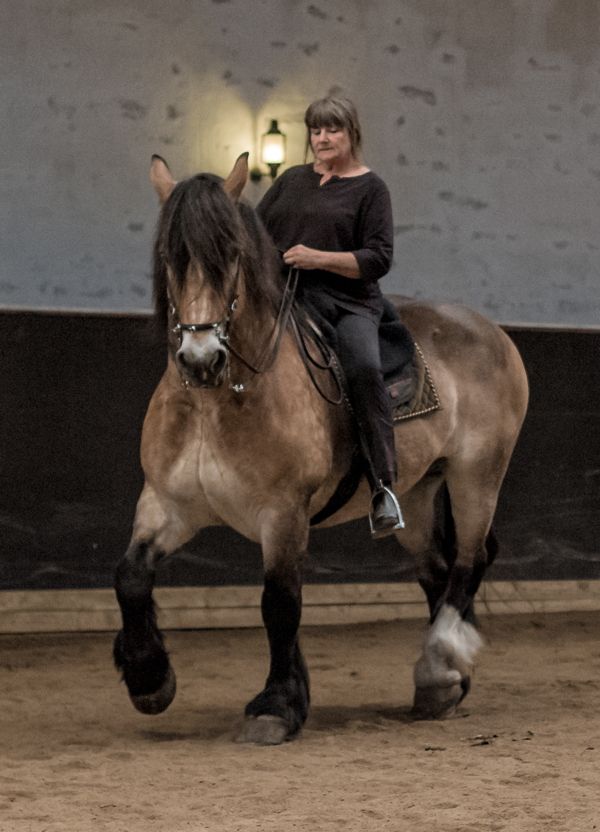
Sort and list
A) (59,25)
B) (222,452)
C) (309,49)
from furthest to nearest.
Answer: (309,49) < (59,25) < (222,452)

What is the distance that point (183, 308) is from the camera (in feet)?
15.5

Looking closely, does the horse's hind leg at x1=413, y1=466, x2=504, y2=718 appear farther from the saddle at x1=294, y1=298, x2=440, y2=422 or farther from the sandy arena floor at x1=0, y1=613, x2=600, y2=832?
the saddle at x1=294, y1=298, x2=440, y2=422

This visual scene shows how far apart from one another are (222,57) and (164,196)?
14.7 feet

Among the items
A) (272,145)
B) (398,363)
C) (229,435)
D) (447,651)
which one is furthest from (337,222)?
(272,145)

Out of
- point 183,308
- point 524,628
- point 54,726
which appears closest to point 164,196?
point 183,308

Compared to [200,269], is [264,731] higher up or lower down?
lower down

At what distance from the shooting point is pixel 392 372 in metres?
5.81

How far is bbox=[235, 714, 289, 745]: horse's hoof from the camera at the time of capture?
5.04 m

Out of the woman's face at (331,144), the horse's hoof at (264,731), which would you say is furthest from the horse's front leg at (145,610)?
the woman's face at (331,144)

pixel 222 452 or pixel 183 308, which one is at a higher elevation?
pixel 183 308

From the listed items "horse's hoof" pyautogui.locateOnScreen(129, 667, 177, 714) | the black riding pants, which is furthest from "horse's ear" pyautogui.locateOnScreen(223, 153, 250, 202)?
"horse's hoof" pyautogui.locateOnScreen(129, 667, 177, 714)

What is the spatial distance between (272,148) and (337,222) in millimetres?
4003

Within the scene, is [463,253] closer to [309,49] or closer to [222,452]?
[309,49]

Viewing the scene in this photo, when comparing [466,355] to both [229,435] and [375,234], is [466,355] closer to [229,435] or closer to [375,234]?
[375,234]
